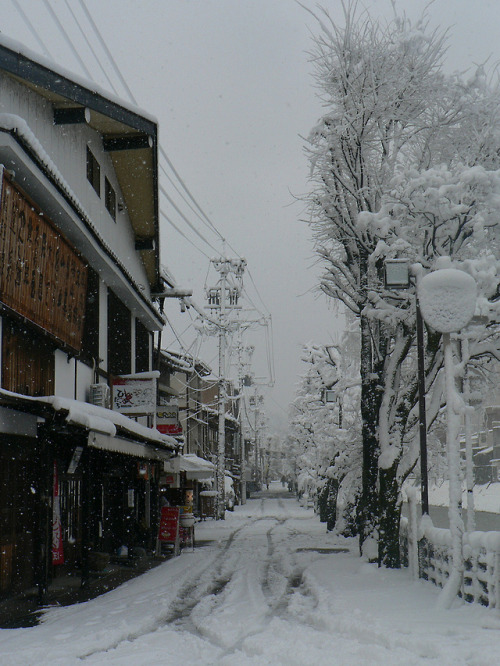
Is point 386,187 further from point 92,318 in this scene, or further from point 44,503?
point 44,503

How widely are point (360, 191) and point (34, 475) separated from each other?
28.5 ft

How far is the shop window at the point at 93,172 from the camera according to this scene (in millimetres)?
16812

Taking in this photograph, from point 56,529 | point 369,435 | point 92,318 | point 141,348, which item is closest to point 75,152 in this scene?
point 92,318

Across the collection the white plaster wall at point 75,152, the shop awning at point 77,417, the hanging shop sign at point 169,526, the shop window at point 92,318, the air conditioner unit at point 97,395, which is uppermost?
the white plaster wall at point 75,152

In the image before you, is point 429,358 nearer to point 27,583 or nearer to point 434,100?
point 434,100

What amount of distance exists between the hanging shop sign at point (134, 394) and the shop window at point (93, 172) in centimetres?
452

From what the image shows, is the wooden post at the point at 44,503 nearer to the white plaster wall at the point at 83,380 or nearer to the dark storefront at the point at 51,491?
the dark storefront at the point at 51,491

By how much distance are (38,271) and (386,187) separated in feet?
Answer: 24.9

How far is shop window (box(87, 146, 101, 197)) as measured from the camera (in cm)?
1681

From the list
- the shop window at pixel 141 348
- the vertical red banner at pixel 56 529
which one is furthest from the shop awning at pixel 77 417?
the shop window at pixel 141 348

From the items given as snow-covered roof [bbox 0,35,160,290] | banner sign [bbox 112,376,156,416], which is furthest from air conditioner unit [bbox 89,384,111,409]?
snow-covered roof [bbox 0,35,160,290]

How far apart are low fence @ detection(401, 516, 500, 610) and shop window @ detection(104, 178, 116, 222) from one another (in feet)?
35.7

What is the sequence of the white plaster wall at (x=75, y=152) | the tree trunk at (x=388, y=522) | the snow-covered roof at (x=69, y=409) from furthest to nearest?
the tree trunk at (x=388, y=522) → the white plaster wall at (x=75, y=152) → the snow-covered roof at (x=69, y=409)

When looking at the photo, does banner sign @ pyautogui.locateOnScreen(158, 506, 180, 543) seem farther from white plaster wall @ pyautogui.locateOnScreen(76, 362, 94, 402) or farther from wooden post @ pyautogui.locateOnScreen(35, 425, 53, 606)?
wooden post @ pyautogui.locateOnScreen(35, 425, 53, 606)
